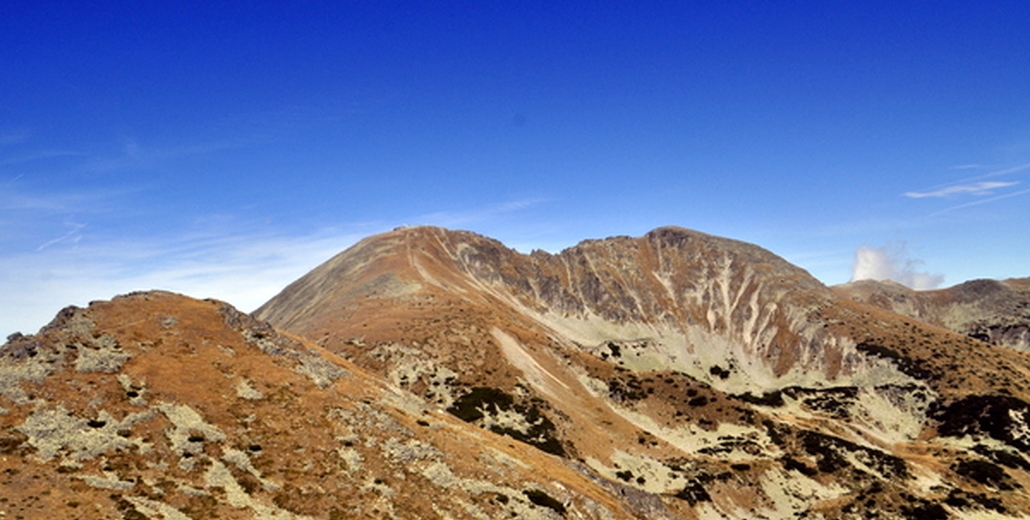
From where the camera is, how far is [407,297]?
181375 mm

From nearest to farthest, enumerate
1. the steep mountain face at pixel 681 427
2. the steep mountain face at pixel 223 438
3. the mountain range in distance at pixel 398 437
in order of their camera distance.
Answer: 1. the steep mountain face at pixel 223 438
2. the mountain range in distance at pixel 398 437
3. the steep mountain face at pixel 681 427

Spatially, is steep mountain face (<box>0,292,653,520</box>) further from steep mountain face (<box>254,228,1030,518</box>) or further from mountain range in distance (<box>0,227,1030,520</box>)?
steep mountain face (<box>254,228,1030,518</box>)

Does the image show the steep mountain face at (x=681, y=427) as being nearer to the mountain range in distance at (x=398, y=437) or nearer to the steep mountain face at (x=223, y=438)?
the mountain range in distance at (x=398, y=437)

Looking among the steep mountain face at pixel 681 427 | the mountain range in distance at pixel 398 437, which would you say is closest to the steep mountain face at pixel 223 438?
the mountain range in distance at pixel 398 437

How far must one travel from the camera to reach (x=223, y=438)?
164 ft

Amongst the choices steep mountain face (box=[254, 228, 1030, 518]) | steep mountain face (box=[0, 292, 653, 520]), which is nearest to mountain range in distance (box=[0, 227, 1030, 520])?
steep mountain face (box=[0, 292, 653, 520])

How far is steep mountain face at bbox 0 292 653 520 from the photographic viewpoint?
135 ft

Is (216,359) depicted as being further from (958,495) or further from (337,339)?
(958,495)

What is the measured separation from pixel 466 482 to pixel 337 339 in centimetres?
9261

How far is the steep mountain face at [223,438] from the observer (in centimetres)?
4116

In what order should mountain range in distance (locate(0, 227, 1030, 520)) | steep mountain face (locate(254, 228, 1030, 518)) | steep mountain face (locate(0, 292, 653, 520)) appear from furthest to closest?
steep mountain face (locate(254, 228, 1030, 518)), mountain range in distance (locate(0, 227, 1030, 520)), steep mountain face (locate(0, 292, 653, 520))

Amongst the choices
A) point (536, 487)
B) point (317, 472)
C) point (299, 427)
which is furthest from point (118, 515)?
point (536, 487)

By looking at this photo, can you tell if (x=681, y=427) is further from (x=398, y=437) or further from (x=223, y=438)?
(x=223, y=438)

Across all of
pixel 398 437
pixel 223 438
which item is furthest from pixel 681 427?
pixel 223 438
